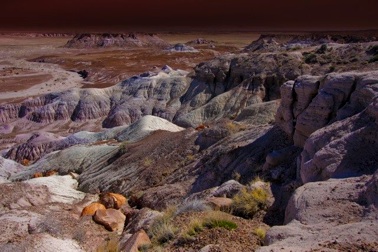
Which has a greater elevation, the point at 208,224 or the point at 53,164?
the point at 208,224

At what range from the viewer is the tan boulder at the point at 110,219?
16.0 m

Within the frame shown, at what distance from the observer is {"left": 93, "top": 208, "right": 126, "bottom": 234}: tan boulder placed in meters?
16.0

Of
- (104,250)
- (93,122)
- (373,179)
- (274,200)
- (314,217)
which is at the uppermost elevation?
(373,179)

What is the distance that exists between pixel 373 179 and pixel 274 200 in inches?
136

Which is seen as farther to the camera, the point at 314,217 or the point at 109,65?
the point at 109,65

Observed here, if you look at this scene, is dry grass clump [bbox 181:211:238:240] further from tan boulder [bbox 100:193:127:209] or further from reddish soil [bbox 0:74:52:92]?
reddish soil [bbox 0:74:52:92]

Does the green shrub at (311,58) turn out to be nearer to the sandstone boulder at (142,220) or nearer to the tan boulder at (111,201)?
the tan boulder at (111,201)

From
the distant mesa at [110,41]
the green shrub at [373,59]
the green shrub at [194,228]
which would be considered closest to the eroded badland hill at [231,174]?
the green shrub at [194,228]

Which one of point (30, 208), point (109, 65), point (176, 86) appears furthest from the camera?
point (109, 65)

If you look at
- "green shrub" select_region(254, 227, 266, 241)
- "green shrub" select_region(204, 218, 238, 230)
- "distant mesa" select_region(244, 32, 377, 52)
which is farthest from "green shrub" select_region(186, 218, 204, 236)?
"distant mesa" select_region(244, 32, 377, 52)

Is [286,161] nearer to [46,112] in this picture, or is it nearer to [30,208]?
[30,208]

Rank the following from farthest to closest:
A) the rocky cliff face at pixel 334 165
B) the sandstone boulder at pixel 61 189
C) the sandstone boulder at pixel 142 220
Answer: the sandstone boulder at pixel 61 189
the sandstone boulder at pixel 142 220
the rocky cliff face at pixel 334 165

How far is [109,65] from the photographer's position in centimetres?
10288

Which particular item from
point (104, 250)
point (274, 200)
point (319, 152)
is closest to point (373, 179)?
point (319, 152)
